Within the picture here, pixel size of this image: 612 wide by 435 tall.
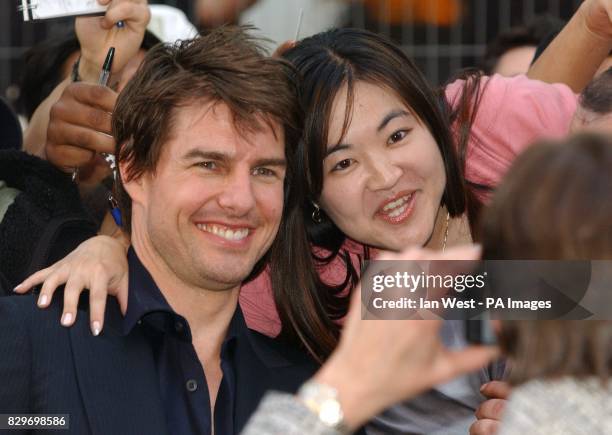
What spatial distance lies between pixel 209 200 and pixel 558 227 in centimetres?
150

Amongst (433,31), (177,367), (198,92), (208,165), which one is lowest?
(433,31)

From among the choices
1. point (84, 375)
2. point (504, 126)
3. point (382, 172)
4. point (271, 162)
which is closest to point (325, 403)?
point (84, 375)

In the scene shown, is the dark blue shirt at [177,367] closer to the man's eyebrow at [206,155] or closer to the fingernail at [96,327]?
the fingernail at [96,327]

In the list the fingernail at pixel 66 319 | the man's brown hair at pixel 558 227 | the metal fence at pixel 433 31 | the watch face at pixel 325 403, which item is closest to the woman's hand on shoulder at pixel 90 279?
the fingernail at pixel 66 319

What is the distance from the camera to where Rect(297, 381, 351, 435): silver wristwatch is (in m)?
1.57

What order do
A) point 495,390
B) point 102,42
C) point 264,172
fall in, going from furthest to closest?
point 102,42 → point 264,172 → point 495,390

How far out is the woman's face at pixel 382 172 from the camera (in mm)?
3385

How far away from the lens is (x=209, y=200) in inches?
113

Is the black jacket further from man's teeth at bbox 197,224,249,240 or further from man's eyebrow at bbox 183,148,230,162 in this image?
man's eyebrow at bbox 183,148,230,162

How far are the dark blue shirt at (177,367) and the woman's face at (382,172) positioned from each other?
734mm

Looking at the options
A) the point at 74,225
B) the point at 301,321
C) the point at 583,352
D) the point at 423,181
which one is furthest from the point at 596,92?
the point at 583,352

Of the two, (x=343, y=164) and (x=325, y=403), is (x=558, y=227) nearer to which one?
(x=325, y=403)

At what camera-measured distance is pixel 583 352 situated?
1.52 meters

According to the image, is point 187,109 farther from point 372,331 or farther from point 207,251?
point 372,331
